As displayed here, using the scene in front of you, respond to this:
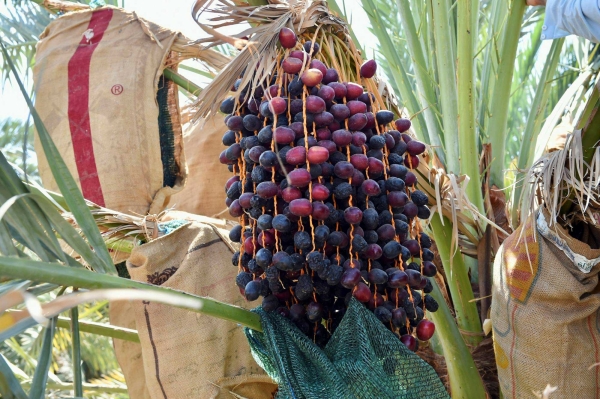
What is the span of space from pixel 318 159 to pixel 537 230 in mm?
594

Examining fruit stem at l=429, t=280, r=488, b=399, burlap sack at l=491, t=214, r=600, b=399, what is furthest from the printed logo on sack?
burlap sack at l=491, t=214, r=600, b=399

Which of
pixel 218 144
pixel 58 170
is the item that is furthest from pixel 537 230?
pixel 218 144

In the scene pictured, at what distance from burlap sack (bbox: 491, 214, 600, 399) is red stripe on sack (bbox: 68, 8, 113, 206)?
46.2 inches

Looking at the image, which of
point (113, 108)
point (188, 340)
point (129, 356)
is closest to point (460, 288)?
point (188, 340)

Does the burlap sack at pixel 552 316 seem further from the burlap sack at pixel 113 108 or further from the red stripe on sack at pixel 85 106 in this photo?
the red stripe on sack at pixel 85 106

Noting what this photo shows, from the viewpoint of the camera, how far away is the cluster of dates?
133cm

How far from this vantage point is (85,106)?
2199mm

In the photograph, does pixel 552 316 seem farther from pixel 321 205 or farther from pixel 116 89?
pixel 116 89

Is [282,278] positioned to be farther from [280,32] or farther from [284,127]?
[280,32]

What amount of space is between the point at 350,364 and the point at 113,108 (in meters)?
1.19

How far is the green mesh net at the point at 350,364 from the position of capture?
1.31m

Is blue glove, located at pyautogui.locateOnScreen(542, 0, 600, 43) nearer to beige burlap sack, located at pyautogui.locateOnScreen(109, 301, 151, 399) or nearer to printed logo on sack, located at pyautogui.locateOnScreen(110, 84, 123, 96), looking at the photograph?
printed logo on sack, located at pyautogui.locateOnScreen(110, 84, 123, 96)

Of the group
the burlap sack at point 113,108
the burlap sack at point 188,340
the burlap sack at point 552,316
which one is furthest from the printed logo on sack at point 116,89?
the burlap sack at point 552,316

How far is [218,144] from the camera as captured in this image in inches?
108
